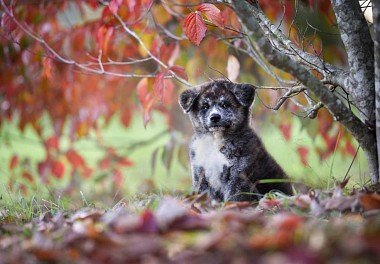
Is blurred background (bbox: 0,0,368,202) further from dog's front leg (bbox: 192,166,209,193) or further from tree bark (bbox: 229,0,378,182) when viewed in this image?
tree bark (bbox: 229,0,378,182)

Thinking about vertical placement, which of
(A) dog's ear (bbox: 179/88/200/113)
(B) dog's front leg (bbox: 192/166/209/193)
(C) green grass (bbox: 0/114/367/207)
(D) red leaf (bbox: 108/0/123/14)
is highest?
(D) red leaf (bbox: 108/0/123/14)

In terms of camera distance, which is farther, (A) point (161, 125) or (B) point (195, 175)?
(A) point (161, 125)

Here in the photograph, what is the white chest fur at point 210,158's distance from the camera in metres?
4.79

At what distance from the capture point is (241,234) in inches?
93.8

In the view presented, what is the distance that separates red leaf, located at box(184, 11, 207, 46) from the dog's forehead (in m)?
0.99

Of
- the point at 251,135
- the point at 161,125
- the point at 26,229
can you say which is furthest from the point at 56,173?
the point at 161,125

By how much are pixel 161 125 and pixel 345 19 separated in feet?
36.7

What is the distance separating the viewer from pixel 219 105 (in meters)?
5.02

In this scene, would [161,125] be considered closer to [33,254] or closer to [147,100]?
[147,100]

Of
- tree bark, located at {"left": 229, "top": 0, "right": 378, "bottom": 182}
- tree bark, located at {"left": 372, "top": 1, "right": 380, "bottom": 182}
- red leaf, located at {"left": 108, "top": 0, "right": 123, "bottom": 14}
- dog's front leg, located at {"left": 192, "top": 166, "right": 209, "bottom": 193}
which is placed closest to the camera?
tree bark, located at {"left": 229, "top": 0, "right": 378, "bottom": 182}

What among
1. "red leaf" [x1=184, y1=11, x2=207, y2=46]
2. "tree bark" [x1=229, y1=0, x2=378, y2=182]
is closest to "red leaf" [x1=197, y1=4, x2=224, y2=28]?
"red leaf" [x1=184, y1=11, x2=207, y2=46]

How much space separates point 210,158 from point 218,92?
0.57m

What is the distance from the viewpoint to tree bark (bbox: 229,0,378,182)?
317 cm

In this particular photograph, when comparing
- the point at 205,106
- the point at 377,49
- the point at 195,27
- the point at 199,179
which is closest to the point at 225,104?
the point at 205,106
